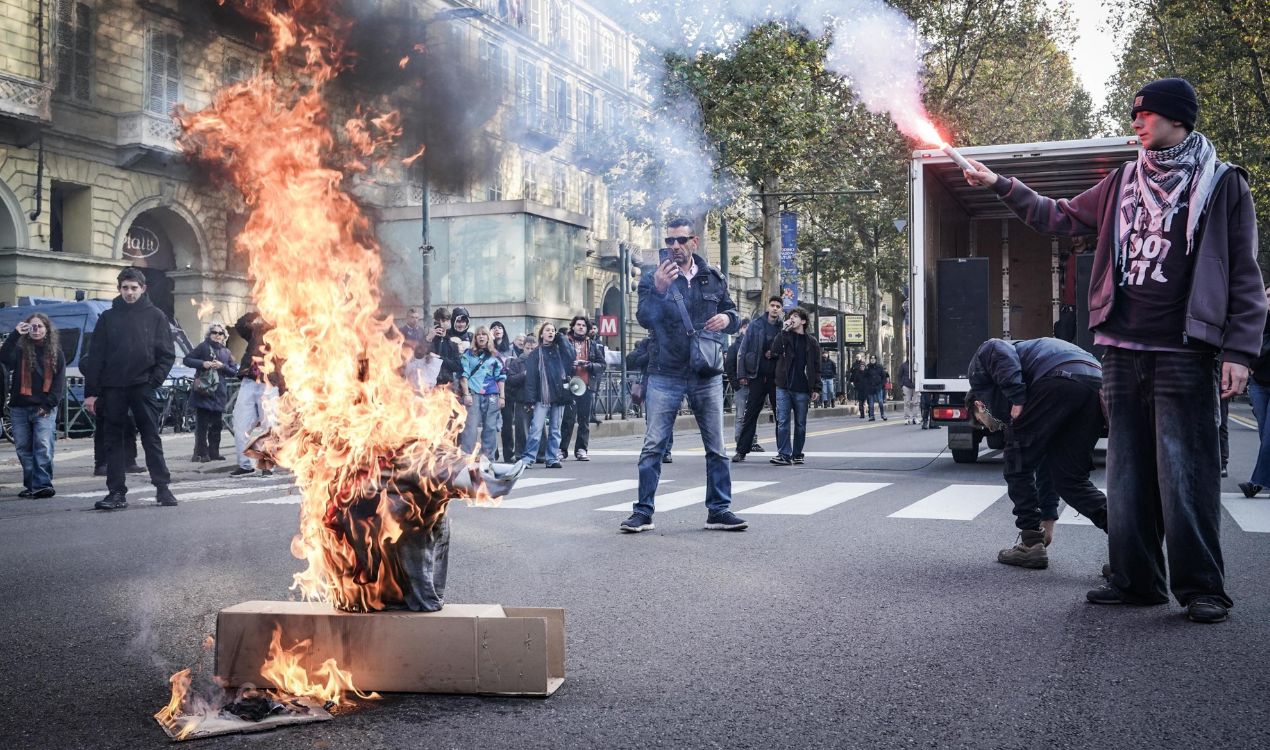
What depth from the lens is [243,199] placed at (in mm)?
5332

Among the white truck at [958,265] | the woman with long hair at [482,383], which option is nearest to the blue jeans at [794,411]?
the white truck at [958,265]

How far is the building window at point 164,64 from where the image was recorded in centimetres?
479

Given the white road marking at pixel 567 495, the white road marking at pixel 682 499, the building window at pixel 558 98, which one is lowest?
the white road marking at pixel 567 495

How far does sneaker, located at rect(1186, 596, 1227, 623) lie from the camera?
16.1 ft

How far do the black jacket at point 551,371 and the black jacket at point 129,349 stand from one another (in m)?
5.33

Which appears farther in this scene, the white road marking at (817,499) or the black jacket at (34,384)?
the black jacket at (34,384)

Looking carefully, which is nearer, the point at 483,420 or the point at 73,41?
the point at 73,41

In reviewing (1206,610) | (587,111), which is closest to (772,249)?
(587,111)

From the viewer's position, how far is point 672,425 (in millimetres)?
8156

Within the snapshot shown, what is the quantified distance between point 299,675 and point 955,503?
275 inches

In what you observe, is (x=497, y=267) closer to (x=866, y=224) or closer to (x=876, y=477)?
(x=876, y=477)

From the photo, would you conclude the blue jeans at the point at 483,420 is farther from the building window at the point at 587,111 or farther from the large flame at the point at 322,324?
the large flame at the point at 322,324

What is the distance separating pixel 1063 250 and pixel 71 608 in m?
12.8

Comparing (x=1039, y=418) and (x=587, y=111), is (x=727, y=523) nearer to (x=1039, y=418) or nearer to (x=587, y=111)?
(x=1039, y=418)
